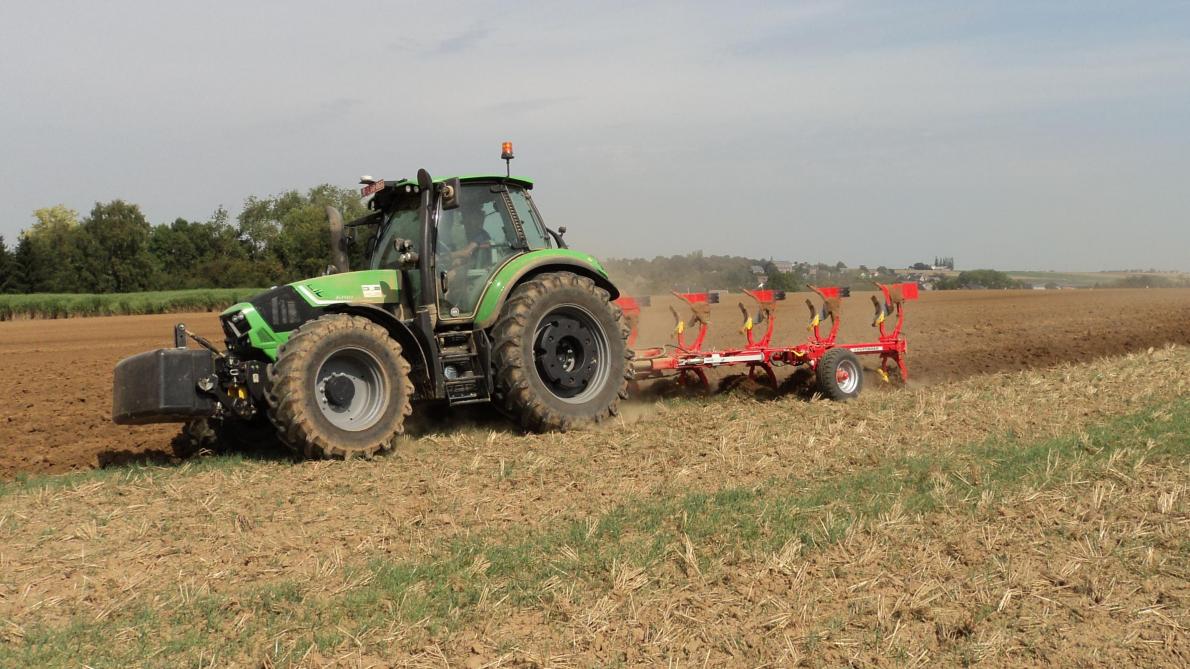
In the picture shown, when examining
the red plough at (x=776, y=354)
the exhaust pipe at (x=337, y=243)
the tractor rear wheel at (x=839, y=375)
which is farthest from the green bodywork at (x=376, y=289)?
the tractor rear wheel at (x=839, y=375)

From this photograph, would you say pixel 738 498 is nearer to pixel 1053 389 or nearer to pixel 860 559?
pixel 860 559

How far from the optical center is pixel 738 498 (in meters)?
5.68

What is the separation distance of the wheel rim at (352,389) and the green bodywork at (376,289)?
1.71 ft

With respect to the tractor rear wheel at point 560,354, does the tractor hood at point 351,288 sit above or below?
above

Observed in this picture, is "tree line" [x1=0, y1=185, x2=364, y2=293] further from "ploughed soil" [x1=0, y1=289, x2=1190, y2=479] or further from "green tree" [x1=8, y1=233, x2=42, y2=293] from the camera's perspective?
"ploughed soil" [x1=0, y1=289, x2=1190, y2=479]

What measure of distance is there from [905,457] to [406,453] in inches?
142

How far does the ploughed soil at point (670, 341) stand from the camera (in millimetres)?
9062

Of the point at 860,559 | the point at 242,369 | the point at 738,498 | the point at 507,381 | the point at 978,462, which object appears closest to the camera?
the point at 860,559

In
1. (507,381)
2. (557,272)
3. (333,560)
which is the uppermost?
(557,272)

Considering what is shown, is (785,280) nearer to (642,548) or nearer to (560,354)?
(560,354)

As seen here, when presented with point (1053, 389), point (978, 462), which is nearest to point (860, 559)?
point (978, 462)

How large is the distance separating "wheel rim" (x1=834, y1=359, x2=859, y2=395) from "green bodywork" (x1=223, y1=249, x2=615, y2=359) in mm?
3085

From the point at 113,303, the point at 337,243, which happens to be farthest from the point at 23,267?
the point at 337,243

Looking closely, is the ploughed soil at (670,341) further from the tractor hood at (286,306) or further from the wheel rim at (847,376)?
the wheel rim at (847,376)
